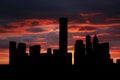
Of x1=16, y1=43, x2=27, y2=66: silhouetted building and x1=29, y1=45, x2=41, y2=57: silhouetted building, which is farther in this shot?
x1=16, y1=43, x2=27, y2=66: silhouetted building

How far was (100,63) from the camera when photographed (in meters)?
128

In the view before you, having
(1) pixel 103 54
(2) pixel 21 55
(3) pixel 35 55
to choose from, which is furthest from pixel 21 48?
(1) pixel 103 54

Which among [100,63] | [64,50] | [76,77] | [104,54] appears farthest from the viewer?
[104,54]

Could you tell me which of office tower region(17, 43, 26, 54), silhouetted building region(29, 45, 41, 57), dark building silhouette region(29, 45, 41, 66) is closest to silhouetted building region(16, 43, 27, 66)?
office tower region(17, 43, 26, 54)

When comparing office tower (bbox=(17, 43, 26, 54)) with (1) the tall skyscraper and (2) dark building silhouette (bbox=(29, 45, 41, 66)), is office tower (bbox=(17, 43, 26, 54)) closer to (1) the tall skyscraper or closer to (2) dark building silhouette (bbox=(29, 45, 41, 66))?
(1) the tall skyscraper

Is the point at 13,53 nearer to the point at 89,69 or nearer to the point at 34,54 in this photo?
the point at 34,54

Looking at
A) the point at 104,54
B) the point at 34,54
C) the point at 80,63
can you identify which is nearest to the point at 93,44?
the point at 104,54

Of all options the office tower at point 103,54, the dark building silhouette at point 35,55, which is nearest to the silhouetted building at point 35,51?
the dark building silhouette at point 35,55

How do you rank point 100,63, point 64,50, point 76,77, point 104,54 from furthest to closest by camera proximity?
1. point 104,54
2. point 100,63
3. point 64,50
4. point 76,77

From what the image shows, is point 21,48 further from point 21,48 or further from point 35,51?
point 35,51

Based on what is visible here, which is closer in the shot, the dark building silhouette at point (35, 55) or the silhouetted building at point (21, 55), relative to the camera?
the dark building silhouette at point (35, 55)

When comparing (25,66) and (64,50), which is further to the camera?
(25,66)

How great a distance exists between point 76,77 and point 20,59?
24.8 metres

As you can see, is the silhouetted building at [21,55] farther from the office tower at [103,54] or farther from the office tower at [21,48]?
the office tower at [103,54]
